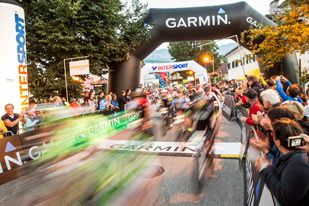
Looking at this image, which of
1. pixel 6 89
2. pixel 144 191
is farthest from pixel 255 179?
pixel 6 89

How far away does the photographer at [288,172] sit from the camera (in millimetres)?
1428

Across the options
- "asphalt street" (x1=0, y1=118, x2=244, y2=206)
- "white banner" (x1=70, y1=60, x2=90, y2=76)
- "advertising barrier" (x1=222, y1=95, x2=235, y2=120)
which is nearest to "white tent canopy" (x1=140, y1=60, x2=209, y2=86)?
"advertising barrier" (x1=222, y1=95, x2=235, y2=120)

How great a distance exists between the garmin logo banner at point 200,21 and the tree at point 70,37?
2.20 meters

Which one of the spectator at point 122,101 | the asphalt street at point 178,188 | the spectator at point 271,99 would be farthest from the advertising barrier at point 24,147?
the spectator at point 122,101

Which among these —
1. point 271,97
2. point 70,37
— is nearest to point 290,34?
point 271,97

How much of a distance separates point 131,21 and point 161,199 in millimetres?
11483

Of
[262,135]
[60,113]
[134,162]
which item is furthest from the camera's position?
[60,113]

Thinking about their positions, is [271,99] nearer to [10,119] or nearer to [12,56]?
[10,119]

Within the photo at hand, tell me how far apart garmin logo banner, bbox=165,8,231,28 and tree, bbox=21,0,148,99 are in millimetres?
2202

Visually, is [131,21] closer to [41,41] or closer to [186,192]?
[41,41]

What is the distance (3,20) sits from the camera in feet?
23.1

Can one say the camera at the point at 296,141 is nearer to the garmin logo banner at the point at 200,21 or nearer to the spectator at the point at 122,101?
the spectator at the point at 122,101

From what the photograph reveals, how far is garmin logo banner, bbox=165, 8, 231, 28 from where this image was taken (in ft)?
41.0

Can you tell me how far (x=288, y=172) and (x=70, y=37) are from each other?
10351 mm
